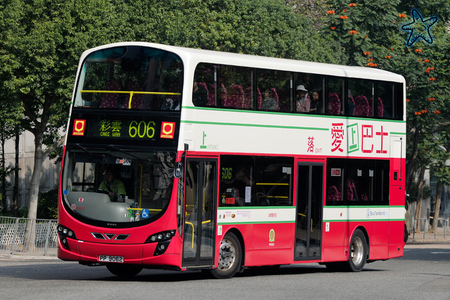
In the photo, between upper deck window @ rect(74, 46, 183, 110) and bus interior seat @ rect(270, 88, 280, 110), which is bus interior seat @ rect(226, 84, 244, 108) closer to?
bus interior seat @ rect(270, 88, 280, 110)

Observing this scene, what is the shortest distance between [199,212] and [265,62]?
134 inches

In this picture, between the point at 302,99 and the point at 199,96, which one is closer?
the point at 199,96

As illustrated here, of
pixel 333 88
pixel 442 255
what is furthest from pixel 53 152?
pixel 333 88

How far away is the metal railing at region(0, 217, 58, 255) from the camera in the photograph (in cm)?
2739

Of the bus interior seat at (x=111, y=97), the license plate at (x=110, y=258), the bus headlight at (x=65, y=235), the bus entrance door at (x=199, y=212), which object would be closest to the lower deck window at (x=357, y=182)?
the bus entrance door at (x=199, y=212)

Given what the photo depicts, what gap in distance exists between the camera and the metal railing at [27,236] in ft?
89.9

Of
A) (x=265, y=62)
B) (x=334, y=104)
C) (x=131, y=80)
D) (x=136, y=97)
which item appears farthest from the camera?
(x=334, y=104)

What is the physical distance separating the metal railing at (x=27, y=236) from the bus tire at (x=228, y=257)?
1167 centimetres

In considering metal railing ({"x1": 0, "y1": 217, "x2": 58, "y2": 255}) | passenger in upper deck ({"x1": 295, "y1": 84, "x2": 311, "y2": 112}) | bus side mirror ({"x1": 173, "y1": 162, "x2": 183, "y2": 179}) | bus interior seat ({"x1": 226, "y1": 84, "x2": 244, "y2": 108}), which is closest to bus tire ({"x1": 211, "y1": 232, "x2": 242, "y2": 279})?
bus side mirror ({"x1": 173, "y1": 162, "x2": 183, "y2": 179})

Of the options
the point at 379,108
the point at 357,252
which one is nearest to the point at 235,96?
the point at 379,108

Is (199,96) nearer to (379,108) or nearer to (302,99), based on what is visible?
A: (302,99)

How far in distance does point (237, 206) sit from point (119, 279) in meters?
2.61

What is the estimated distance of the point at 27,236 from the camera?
27688 millimetres

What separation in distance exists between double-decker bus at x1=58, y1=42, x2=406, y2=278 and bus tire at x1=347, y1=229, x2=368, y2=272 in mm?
264
